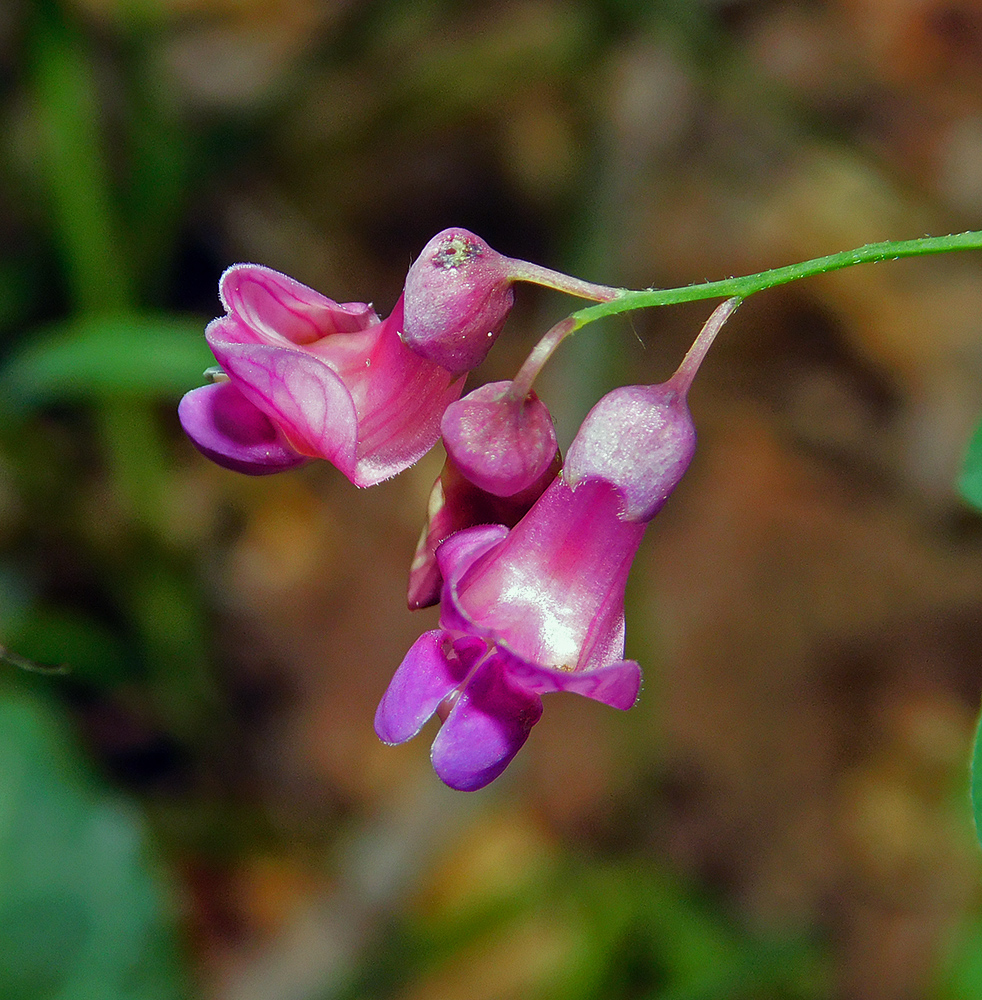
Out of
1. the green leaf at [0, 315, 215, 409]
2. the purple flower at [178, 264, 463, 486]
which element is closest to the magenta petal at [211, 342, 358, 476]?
the purple flower at [178, 264, 463, 486]

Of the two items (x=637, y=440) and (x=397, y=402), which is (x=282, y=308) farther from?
(x=637, y=440)

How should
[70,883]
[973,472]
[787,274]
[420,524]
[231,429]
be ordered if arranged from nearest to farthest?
[787,274] < [231,429] < [973,472] < [70,883] < [420,524]

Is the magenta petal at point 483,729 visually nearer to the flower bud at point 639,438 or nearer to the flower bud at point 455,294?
the flower bud at point 639,438

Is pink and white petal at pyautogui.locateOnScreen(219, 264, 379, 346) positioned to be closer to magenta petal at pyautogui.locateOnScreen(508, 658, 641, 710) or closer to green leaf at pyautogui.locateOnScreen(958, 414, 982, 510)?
magenta petal at pyautogui.locateOnScreen(508, 658, 641, 710)

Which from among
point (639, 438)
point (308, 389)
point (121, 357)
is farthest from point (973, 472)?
point (121, 357)

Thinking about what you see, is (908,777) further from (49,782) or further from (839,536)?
(49,782)

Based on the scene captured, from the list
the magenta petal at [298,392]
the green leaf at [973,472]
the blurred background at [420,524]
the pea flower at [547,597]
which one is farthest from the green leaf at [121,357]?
the green leaf at [973,472]
